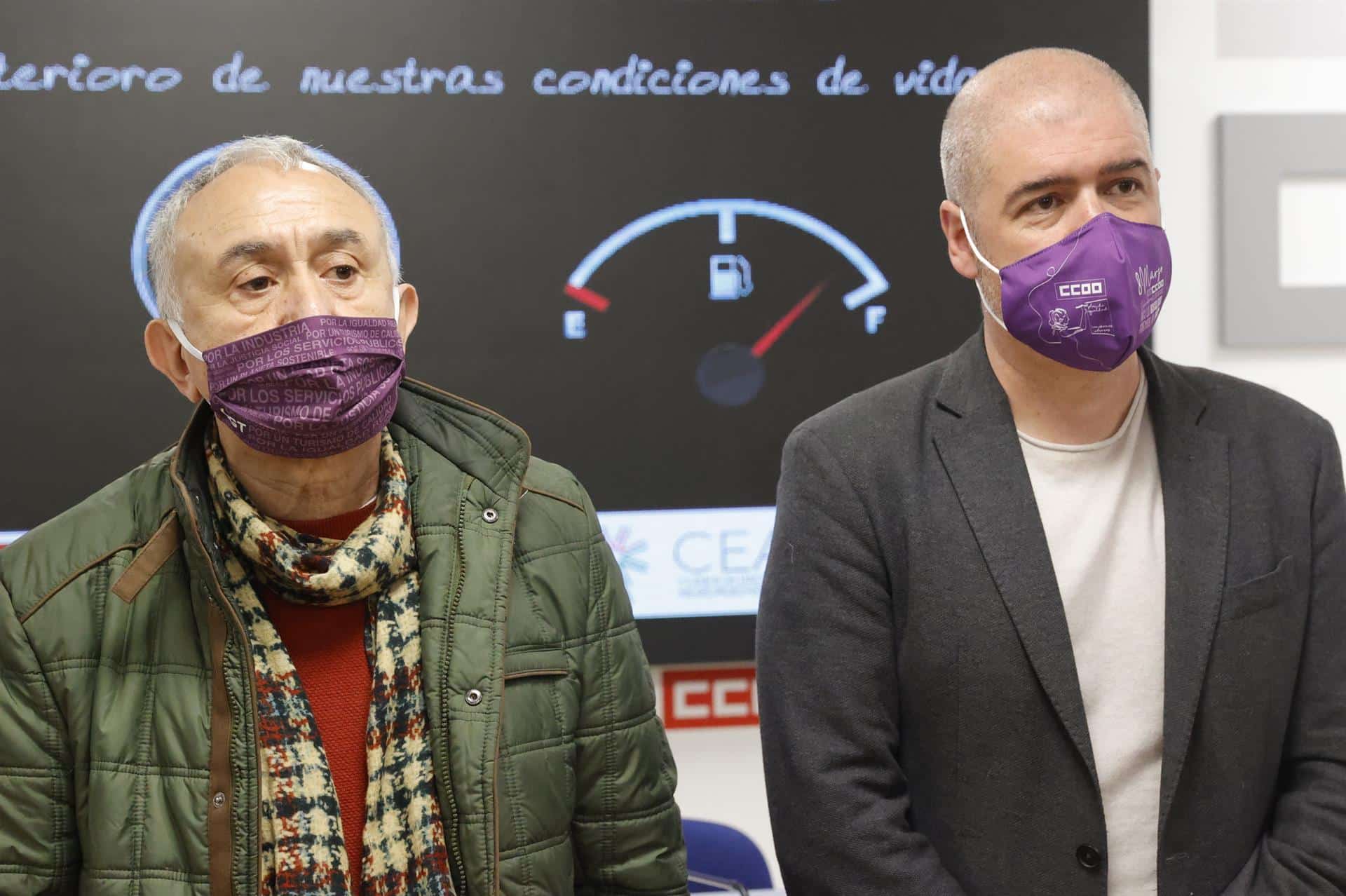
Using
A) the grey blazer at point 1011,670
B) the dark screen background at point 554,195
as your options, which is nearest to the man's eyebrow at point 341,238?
the grey blazer at point 1011,670

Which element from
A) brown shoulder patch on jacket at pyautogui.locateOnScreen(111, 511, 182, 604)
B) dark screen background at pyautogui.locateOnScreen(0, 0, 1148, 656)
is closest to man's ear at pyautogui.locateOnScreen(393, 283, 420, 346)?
brown shoulder patch on jacket at pyautogui.locateOnScreen(111, 511, 182, 604)

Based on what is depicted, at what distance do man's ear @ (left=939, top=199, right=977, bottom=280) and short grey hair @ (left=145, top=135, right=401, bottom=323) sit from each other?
812mm

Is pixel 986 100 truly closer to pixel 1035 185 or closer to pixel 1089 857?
pixel 1035 185

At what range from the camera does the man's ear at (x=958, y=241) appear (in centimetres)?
183

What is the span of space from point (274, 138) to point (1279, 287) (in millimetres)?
2724

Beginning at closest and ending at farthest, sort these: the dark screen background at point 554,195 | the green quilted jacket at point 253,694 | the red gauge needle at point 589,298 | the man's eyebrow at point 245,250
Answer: the green quilted jacket at point 253,694 < the man's eyebrow at point 245,250 < the dark screen background at point 554,195 < the red gauge needle at point 589,298

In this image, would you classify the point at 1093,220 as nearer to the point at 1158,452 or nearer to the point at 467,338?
the point at 1158,452

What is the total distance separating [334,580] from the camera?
1543 mm

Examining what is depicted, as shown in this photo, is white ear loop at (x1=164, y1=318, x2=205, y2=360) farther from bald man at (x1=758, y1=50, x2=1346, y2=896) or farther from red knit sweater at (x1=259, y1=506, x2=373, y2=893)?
bald man at (x1=758, y1=50, x2=1346, y2=896)

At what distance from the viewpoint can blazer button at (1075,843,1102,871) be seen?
1639mm

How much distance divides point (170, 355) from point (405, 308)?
32cm

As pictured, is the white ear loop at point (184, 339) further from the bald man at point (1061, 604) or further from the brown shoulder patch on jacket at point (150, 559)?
the bald man at point (1061, 604)

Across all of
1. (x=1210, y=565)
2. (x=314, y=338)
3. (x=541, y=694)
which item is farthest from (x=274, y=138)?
(x=1210, y=565)

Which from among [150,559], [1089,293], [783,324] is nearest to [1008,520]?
[1089,293]
